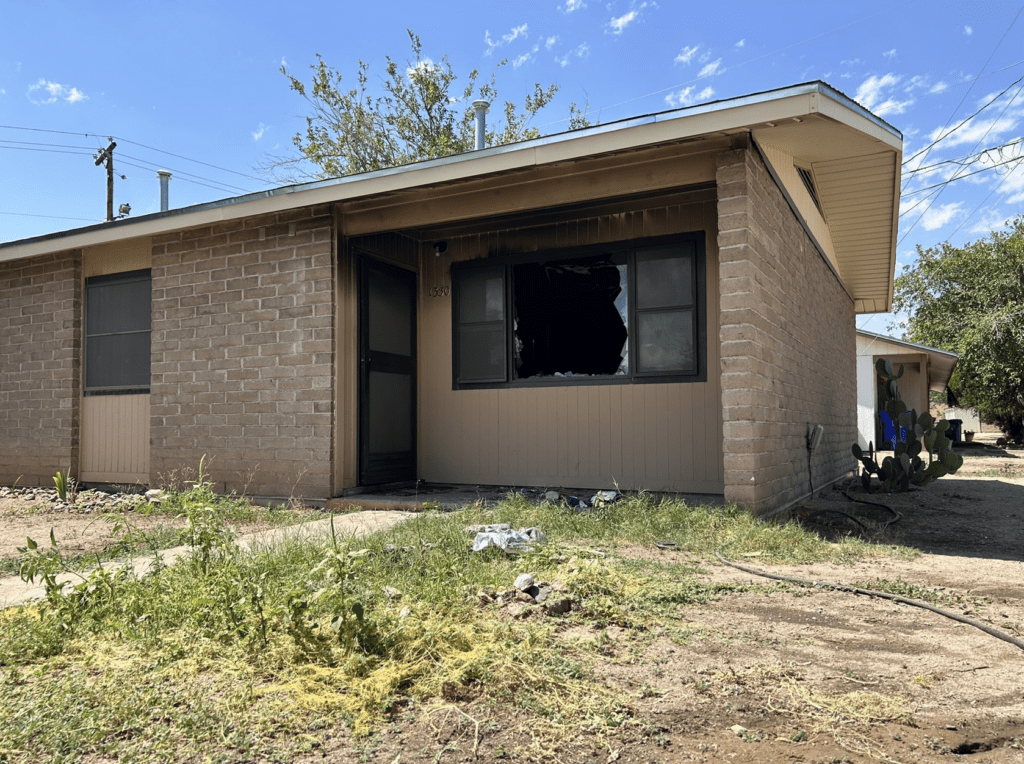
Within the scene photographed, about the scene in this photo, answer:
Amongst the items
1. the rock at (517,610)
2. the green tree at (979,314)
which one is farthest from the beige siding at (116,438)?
the green tree at (979,314)

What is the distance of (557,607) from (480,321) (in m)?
5.03

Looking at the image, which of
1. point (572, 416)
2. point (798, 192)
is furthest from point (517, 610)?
point (798, 192)

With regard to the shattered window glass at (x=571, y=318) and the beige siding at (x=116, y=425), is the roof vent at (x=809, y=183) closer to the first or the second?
the shattered window glass at (x=571, y=318)

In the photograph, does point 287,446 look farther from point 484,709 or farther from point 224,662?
point 484,709

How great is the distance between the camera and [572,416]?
744 centimetres

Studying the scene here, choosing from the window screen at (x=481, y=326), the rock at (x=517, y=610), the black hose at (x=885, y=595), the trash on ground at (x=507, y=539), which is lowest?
the black hose at (x=885, y=595)

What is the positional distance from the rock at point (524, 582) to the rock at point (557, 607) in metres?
0.22

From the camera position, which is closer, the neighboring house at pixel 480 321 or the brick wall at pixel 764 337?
the brick wall at pixel 764 337

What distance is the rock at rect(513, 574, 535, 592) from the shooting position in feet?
11.4

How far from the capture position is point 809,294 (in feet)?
27.2

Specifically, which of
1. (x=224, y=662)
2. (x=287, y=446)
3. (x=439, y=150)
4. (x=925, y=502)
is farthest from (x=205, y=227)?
(x=439, y=150)

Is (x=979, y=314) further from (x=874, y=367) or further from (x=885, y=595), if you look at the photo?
(x=885, y=595)

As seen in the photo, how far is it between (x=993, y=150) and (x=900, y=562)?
1498 centimetres

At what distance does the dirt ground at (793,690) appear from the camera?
205cm
